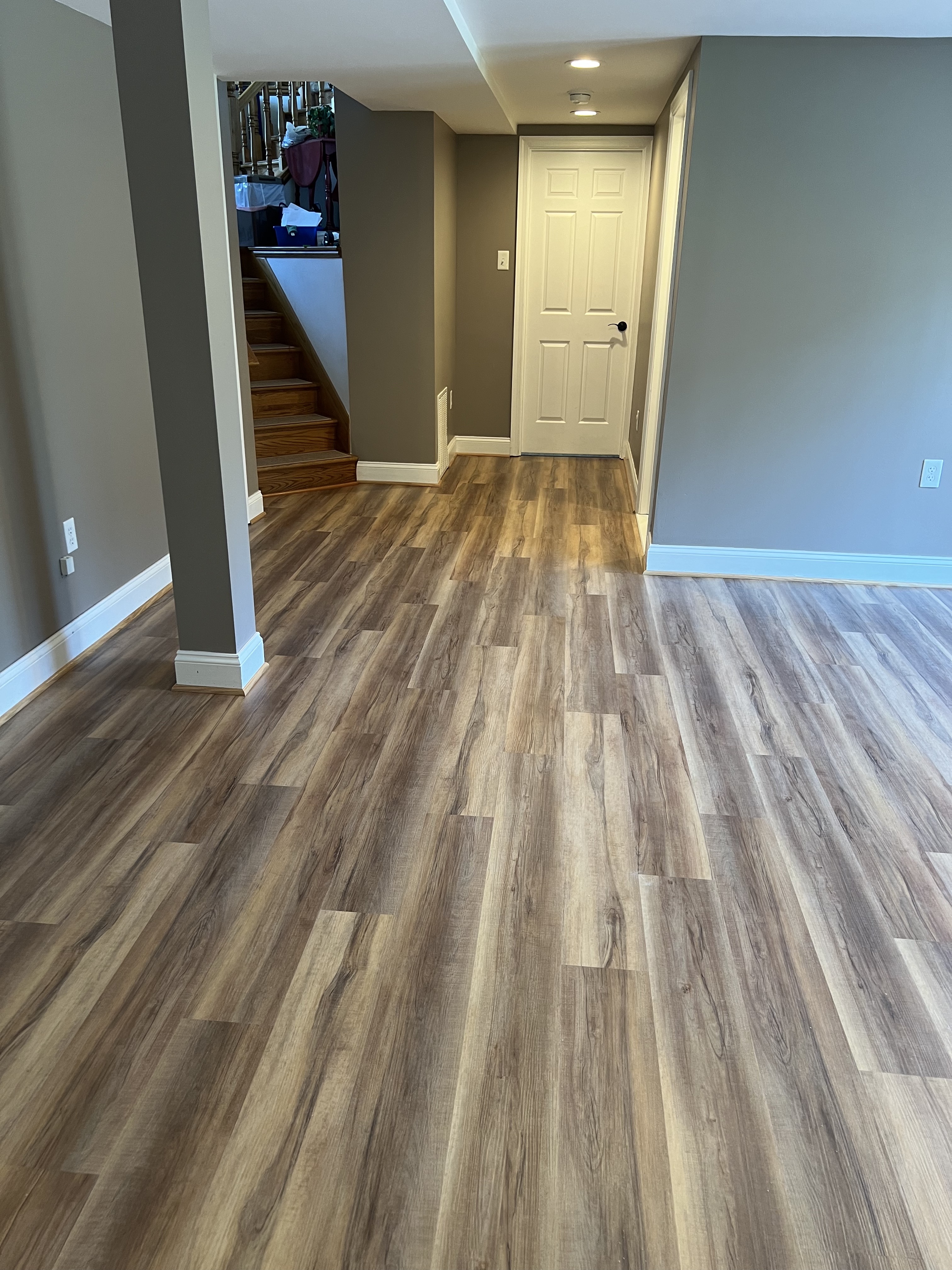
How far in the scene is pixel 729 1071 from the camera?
5.58ft

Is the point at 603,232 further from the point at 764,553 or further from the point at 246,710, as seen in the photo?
the point at 246,710

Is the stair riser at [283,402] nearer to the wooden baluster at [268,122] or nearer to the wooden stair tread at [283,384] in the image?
the wooden stair tread at [283,384]

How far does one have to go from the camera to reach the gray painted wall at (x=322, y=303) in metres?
5.95

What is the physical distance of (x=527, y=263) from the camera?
20.8 ft

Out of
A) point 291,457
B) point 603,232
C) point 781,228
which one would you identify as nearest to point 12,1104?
point 781,228

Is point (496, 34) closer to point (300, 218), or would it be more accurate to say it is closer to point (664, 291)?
point (664, 291)

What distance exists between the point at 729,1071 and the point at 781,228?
3454 millimetres

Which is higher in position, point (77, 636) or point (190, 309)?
point (190, 309)

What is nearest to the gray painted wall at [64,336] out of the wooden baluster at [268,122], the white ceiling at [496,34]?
the white ceiling at [496,34]

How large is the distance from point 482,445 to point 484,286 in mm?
1136

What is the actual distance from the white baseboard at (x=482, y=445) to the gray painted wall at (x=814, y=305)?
270 cm

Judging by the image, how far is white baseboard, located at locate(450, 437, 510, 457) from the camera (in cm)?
681

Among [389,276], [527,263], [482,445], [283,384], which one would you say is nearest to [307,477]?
[283,384]

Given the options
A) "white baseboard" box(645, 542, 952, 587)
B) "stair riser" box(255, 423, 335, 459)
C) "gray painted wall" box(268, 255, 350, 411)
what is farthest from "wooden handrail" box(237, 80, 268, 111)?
"white baseboard" box(645, 542, 952, 587)
